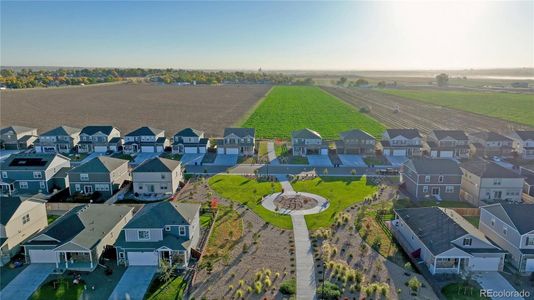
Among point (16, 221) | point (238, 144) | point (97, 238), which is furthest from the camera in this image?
point (238, 144)

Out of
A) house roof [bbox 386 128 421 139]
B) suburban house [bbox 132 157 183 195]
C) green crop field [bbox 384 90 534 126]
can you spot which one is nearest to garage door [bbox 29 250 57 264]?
suburban house [bbox 132 157 183 195]

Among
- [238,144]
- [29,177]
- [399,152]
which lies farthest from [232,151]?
[29,177]

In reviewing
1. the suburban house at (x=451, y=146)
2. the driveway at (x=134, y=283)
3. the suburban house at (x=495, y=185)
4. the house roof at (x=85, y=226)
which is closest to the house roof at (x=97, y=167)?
the house roof at (x=85, y=226)

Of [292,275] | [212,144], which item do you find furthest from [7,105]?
[292,275]

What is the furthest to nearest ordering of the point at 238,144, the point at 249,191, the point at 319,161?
the point at 238,144
the point at 319,161
the point at 249,191

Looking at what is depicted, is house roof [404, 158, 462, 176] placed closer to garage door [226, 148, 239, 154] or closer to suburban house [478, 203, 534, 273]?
suburban house [478, 203, 534, 273]

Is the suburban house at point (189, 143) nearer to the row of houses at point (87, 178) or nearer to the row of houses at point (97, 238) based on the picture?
the row of houses at point (87, 178)

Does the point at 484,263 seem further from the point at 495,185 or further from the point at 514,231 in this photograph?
the point at 495,185
